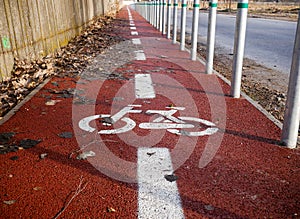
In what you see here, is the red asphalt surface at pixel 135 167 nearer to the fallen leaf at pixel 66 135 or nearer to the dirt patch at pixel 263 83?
the fallen leaf at pixel 66 135

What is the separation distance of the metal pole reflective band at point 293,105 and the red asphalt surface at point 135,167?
139mm

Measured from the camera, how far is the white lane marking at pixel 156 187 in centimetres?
236

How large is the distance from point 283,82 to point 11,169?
19.2 ft

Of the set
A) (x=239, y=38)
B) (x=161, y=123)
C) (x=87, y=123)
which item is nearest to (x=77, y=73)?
(x=87, y=123)

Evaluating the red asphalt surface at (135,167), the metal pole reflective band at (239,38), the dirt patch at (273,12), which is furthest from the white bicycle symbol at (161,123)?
the dirt patch at (273,12)

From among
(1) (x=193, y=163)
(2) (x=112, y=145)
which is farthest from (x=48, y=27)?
(1) (x=193, y=163)

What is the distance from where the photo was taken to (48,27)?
768 cm

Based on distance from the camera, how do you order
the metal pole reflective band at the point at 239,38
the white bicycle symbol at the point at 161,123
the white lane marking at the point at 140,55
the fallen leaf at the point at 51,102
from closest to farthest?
the white bicycle symbol at the point at 161,123 < the fallen leaf at the point at 51,102 < the metal pole reflective band at the point at 239,38 < the white lane marking at the point at 140,55

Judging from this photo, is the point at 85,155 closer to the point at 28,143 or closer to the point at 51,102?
the point at 28,143

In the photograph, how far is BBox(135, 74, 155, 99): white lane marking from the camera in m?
5.22

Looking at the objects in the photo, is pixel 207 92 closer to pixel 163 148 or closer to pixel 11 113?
pixel 163 148

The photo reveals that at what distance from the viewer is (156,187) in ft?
8.75

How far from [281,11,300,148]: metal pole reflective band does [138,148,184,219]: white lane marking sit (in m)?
1.30

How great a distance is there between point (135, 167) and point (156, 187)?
379mm
